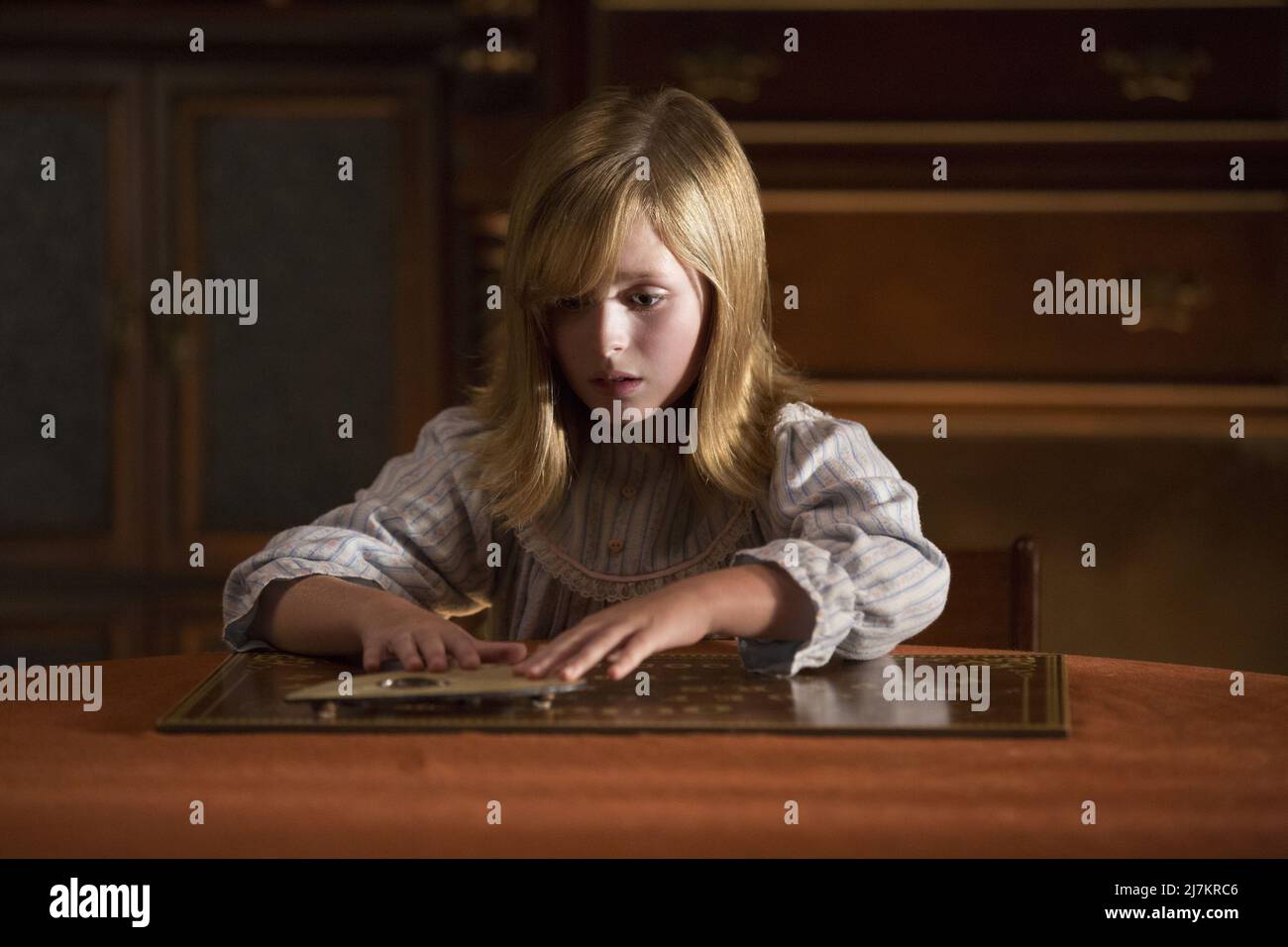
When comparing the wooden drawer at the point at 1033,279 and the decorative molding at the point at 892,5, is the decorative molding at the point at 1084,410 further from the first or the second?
the decorative molding at the point at 892,5

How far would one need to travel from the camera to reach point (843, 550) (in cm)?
125

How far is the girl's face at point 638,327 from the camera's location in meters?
1.37

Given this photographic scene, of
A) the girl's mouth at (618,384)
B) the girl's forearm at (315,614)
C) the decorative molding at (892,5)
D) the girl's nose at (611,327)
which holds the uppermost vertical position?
the decorative molding at (892,5)

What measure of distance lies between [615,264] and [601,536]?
29 centimetres

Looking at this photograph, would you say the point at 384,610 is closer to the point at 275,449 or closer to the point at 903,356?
the point at 903,356

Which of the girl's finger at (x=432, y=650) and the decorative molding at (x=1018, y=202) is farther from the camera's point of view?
the decorative molding at (x=1018, y=202)

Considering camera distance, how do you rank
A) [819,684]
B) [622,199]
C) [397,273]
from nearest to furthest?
[819,684] < [622,199] < [397,273]

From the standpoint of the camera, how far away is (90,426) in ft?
11.4

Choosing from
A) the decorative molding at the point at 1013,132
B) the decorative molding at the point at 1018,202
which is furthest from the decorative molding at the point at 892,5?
the decorative molding at the point at 1018,202

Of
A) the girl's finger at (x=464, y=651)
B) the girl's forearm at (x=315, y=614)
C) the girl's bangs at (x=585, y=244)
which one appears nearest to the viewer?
the girl's finger at (x=464, y=651)

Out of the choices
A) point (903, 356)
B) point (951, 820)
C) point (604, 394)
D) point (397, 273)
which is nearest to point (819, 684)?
point (951, 820)

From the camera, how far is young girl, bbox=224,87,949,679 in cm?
121
